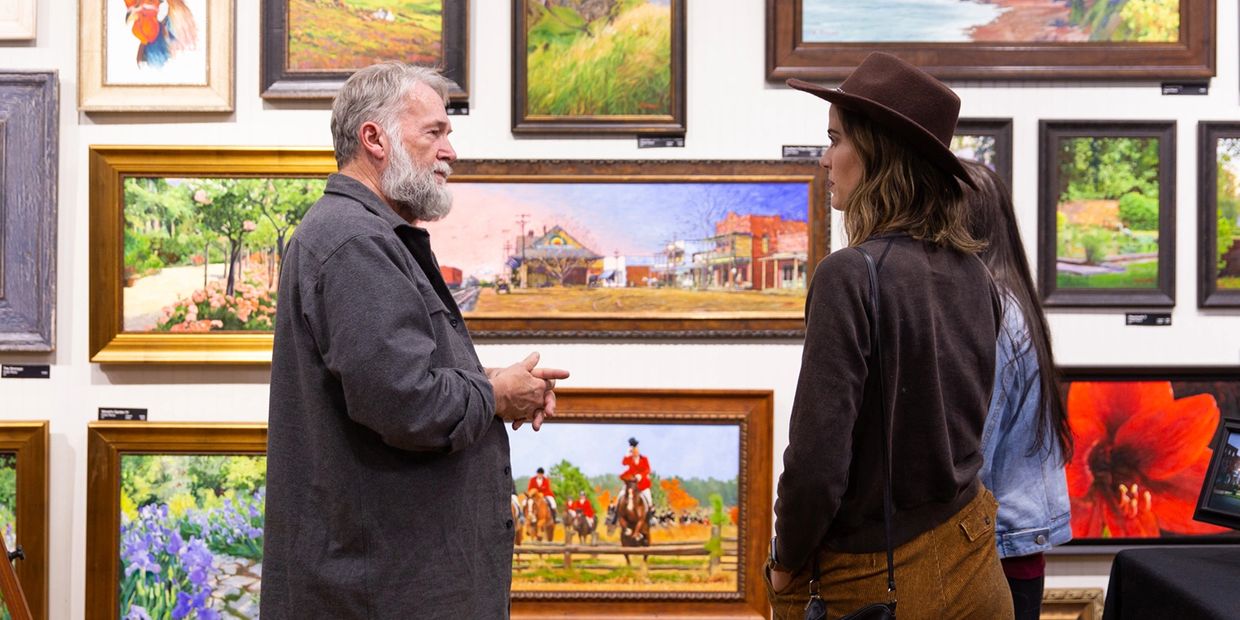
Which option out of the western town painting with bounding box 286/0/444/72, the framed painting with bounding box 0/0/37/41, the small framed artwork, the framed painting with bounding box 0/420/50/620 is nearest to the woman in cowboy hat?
the small framed artwork

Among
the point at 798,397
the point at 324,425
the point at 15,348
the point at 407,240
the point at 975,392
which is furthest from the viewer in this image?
the point at 15,348

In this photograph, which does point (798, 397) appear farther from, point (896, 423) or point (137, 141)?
point (137, 141)

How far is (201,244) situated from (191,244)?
0.11ft

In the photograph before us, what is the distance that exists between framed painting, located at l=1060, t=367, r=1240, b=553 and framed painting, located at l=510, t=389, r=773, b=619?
1105 mm

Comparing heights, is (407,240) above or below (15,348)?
above

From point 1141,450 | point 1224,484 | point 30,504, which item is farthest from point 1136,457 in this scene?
point 30,504

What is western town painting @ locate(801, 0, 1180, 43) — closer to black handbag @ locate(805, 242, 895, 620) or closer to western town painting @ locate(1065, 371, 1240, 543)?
western town painting @ locate(1065, 371, 1240, 543)

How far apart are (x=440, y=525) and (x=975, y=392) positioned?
3.47 ft

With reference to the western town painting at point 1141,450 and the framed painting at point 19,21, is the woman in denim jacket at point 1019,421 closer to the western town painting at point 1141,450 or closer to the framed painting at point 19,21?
the western town painting at point 1141,450

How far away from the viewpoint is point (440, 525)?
2.07 metres

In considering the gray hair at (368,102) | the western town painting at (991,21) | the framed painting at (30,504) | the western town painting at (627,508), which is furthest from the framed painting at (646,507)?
the framed painting at (30,504)

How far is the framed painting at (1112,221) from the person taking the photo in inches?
140

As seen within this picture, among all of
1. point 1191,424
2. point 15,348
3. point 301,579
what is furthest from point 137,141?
point 1191,424

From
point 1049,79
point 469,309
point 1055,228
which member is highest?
point 1049,79
